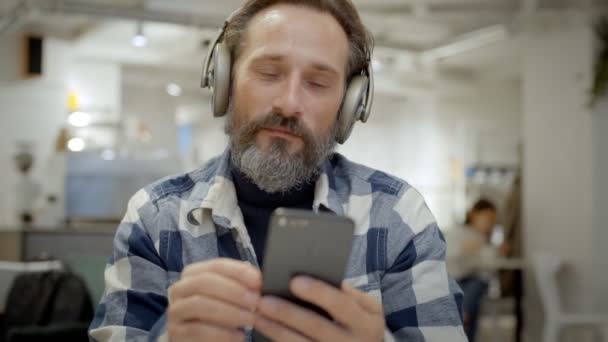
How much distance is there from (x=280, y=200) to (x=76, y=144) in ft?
25.0

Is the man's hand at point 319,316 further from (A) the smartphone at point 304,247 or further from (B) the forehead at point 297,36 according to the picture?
(B) the forehead at point 297,36

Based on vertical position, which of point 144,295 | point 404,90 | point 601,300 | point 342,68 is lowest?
point 601,300

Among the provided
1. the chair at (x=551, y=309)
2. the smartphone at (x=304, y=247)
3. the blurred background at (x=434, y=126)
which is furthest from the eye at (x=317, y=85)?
the chair at (x=551, y=309)

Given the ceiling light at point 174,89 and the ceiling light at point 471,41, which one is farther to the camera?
the ceiling light at point 174,89

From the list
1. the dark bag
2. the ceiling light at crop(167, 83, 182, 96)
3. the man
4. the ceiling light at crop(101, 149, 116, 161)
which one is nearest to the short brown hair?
the man

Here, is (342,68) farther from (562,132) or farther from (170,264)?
(562,132)

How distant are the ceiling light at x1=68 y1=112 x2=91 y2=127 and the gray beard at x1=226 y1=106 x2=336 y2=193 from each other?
7550 mm

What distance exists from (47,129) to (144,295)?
25.0ft

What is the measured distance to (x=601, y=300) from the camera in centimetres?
620

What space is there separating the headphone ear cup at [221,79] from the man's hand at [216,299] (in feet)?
1.39

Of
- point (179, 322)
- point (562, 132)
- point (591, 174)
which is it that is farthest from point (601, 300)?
point (179, 322)

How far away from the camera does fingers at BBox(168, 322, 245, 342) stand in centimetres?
79

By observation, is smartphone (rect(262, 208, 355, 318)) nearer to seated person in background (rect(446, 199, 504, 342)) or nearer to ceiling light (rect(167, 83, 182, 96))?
seated person in background (rect(446, 199, 504, 342))

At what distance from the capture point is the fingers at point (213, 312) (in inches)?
30.4
